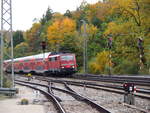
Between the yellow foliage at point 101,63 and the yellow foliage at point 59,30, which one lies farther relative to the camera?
the yellow foliage at point 59,30

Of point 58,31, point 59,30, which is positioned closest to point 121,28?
point 58,31

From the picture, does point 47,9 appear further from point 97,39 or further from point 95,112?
point 95,112

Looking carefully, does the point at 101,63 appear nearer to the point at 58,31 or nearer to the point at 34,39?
the point at 58,31

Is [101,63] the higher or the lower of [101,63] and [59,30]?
the lower

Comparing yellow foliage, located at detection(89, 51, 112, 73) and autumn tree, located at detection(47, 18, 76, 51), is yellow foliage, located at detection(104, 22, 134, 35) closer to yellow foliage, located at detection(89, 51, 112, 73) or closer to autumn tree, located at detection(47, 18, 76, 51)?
yellow foliage, located at detection(89, 51, 112, 73)

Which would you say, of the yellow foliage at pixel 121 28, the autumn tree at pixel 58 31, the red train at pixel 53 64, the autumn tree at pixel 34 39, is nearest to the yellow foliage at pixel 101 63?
the yellow foliage at pixel 121 28

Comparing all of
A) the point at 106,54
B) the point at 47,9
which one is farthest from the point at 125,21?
the point at 47,9

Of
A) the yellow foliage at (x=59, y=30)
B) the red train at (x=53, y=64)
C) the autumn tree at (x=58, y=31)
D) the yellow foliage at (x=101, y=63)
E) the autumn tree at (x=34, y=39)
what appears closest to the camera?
the red train at (x=53, y=64)

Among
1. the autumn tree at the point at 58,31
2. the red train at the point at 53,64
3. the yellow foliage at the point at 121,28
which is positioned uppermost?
the autumn tree at the point at 58,31

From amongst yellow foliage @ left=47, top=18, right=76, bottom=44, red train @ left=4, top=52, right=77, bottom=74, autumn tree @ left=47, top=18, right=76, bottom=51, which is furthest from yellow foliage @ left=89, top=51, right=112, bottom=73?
yellow foliage @ left=47, top=18, right=76, bottom=44

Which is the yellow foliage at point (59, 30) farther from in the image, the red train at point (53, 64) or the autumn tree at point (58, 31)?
the red train at point (53, 64)

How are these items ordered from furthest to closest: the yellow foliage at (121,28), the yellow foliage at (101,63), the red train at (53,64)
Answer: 1. the yellow foliage at (101,63)
2. the yellow foliage at (121,28)
3. the red train at (53,64)

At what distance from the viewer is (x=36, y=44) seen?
11250 centimetres

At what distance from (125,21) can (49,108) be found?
37.6 metres
